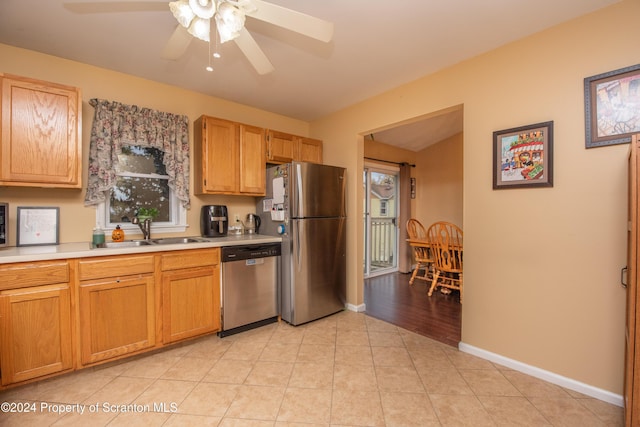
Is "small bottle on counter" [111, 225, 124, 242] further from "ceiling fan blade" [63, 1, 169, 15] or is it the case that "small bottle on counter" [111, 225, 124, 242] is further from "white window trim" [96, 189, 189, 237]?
"ceiling fan blade" [63, 1, 169, 15]

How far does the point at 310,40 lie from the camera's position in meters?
2.10

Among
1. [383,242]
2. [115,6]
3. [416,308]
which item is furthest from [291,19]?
[383,242]

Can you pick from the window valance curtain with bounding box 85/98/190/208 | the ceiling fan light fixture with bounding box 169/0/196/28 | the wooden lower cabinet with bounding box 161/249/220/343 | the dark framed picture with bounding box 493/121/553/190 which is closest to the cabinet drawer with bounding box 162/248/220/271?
the wooden lower cabinet with bounding box 161/249/220/343

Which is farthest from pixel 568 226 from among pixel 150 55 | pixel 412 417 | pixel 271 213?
pixel 150 55

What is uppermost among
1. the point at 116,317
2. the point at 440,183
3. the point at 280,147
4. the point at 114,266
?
the point at 280,147

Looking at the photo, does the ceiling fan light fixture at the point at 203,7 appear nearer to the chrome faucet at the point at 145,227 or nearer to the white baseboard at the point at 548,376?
the chrome faucet at the point at 145,227

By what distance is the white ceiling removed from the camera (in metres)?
1.76

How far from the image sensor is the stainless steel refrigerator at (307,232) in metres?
2.92

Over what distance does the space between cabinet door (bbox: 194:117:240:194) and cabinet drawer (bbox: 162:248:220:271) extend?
687mm

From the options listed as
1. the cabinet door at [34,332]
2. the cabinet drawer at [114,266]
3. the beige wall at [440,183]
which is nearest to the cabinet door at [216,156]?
the cabinet drawer at [114,266]

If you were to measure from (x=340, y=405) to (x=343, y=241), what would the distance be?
6.08ft

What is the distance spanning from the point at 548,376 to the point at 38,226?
4.06m

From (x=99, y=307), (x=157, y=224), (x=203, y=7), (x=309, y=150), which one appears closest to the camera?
(x=203, y=7)

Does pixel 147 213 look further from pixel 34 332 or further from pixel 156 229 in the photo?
pixel 34 332
